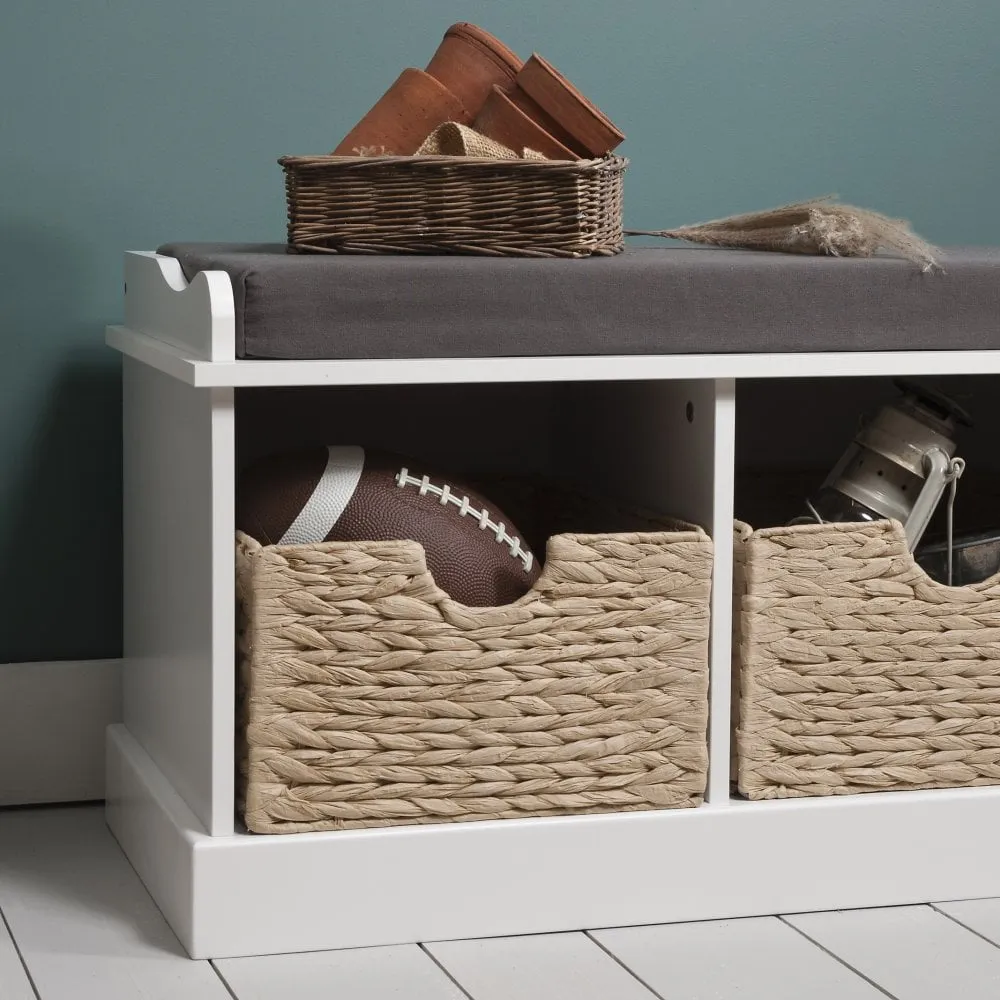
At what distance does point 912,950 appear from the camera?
61.2 inches

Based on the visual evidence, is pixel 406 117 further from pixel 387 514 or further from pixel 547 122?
pixel 387 514

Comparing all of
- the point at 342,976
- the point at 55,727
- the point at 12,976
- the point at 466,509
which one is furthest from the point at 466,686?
the point at 55,727

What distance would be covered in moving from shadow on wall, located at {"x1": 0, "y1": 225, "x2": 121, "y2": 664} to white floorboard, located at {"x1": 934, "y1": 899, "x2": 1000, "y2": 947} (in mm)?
1062

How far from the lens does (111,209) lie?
2.01 meters

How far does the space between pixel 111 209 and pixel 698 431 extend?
2.72 ft

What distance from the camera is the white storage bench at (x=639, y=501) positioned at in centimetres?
148

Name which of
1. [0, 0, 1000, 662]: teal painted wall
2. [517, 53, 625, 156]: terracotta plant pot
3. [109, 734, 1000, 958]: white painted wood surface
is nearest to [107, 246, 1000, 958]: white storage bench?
[109, 734, 1000, 958]: white painted wood surface

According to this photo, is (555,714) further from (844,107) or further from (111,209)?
(844,107)

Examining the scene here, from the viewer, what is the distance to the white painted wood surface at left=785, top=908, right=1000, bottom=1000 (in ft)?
4.81

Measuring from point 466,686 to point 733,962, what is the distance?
1.18ft

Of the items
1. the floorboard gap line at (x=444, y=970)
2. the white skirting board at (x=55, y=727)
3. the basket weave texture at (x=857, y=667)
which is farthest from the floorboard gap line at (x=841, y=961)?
the white skirting board at (x=55, y=727)

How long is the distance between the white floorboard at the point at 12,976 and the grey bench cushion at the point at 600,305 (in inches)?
23.7

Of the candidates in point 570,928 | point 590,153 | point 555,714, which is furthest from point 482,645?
point 590,153

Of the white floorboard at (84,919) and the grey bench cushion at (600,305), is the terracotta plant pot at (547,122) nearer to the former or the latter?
the grey bench cushion at (600,305)
